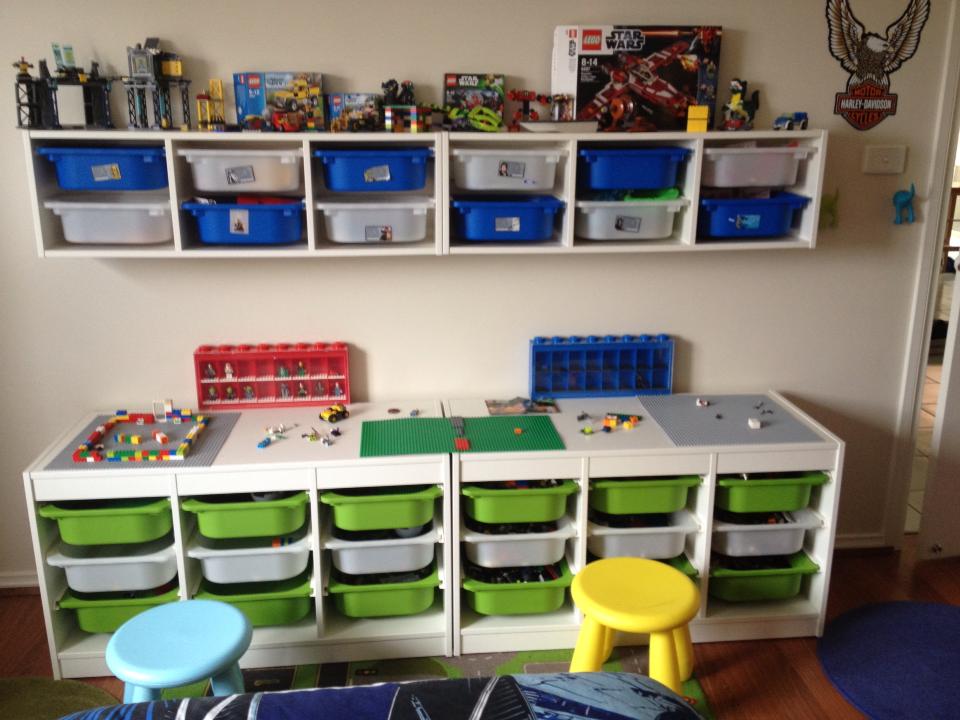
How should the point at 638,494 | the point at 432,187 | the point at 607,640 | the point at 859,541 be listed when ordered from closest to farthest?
the point at 607,640 < the point at 638,494 < the point at 432,187 < the point at 859,541

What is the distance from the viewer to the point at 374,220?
245cm

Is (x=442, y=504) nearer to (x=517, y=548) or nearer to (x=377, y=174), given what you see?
(x=517, y=548)

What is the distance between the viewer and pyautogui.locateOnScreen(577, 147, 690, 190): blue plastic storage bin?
96.3 inches

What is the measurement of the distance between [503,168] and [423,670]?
1472mm

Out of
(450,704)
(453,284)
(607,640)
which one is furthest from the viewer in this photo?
(453,284)

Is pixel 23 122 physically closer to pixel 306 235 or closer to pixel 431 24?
pixel 306 235

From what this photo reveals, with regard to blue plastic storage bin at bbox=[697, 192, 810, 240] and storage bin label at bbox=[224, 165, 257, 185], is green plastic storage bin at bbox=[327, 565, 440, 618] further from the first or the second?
blue plastic storage bin at bbox=[697, 192, 810, 240]

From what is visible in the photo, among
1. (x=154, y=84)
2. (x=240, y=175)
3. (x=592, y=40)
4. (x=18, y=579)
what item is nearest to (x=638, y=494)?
(x=592, y=40)

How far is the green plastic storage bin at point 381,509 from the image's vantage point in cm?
238

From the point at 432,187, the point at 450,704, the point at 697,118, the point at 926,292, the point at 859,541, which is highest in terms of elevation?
the point at 697,118

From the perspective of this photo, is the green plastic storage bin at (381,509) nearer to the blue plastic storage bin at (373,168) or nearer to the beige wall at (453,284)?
the beige wall at (453,284)

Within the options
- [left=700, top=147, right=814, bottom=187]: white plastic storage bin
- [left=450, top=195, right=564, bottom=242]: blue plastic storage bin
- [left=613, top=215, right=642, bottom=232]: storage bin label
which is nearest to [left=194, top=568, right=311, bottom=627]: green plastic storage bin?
[left=450, top=195, right=564, bottom=242]: blue plastic storage bin

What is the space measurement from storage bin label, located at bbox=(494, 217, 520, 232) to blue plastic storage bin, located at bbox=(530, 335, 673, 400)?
0.43 meters

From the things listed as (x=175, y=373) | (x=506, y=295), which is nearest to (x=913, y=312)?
(x=506, y=295)
